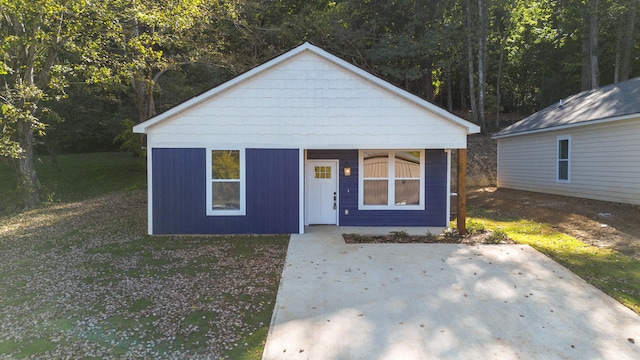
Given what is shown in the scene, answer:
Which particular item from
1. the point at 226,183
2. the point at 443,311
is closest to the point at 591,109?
the point at 443,311

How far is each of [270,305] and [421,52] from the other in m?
21.0

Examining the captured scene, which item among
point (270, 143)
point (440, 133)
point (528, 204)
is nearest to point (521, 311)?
point (440, 133)

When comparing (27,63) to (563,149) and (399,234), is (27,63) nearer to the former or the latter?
(399,234)

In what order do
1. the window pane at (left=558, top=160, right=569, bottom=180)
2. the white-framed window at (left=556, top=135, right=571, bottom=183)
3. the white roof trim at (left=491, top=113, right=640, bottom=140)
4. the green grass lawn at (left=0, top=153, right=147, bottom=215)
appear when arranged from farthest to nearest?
the green grass lawn at (left=0, top=153, right=147, bottom=215)
the window pane at (left=558, top=160, right=569, bottom=180)
the white-framed window at (left=556, top=135, right=571, bottom=183)
the white roof trim at (left=491, top=113, right=640, bottom=140)

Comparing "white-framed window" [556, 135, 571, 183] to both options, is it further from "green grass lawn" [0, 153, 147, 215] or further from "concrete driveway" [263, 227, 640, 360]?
"green grass lawn" [0, 153, 147, 215]

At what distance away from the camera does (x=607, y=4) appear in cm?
2234

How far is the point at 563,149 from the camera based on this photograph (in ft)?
53.0

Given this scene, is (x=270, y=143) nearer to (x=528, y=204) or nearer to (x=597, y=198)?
(x=528, y=204)

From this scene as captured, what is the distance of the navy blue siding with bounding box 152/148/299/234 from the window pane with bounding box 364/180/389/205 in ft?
7.70

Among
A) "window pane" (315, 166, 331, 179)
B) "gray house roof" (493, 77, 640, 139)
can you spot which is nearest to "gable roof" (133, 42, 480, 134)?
"window pane" (315, 166, 331, 179)

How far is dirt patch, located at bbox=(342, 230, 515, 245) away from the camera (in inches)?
375

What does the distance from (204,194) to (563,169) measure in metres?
14.3

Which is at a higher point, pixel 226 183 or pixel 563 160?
pixel 563 160

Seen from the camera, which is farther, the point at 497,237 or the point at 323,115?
the point at 323,115
